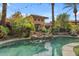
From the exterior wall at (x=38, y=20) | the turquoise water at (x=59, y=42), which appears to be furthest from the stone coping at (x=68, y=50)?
the exterior wall at (x=38, y=20)

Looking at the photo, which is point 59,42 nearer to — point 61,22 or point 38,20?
point 61,22

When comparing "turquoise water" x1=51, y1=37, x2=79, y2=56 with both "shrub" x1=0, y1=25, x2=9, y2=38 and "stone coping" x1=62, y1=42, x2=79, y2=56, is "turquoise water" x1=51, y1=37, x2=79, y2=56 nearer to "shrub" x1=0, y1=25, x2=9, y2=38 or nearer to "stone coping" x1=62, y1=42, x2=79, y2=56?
"stone coping" x1=62, y1=42, x2=79, y2=56

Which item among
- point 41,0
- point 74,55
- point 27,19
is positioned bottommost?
point 74,55

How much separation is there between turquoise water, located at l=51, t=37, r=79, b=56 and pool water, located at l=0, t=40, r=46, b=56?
108 mm

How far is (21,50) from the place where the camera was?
6.31 ft

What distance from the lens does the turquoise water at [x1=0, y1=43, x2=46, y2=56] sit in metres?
1.92

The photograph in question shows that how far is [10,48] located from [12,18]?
0.30 meters

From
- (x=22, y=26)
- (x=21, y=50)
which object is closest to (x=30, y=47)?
(x=21, y=50)

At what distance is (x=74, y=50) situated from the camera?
190 cm

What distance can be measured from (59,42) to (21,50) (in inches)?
15.0

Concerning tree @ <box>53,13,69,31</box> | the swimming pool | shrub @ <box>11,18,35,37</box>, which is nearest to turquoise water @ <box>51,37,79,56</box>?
the swimming pool

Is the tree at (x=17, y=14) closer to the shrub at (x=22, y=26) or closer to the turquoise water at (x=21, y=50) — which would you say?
the shrub at (x=22, y=26)

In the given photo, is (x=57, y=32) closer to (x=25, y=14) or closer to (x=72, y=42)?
(x=72, y=42)

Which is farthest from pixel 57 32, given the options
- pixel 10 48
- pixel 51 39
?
pixel 10 48
